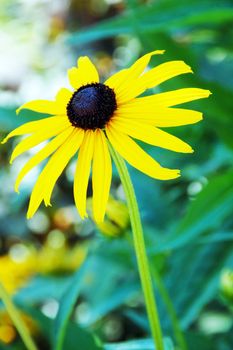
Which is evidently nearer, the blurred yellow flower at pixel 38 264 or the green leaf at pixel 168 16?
the green leaf at pixel 168 16

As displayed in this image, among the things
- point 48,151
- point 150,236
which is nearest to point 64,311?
point 48,151

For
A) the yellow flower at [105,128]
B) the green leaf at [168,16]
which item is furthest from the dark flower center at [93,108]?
the green leaf at [168,16]

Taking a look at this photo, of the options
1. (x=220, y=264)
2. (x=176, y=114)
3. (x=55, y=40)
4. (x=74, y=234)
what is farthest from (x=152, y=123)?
(x=55, y=40)

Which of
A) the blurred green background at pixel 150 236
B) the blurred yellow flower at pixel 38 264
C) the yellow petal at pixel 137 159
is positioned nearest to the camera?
the yellow petal at pixel 137 159

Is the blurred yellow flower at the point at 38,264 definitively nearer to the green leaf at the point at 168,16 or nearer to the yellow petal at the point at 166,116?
the green leaf at the point at 168,16

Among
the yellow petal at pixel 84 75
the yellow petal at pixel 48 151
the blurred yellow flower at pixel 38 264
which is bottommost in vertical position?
the blurred yellow flower at pixel 38 264

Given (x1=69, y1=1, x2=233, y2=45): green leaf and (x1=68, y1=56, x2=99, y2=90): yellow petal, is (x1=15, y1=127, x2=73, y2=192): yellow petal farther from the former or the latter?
(x1=69, y1=1, x2=233, y2=45): green leaf

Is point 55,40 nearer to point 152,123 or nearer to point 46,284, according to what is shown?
point 46,284

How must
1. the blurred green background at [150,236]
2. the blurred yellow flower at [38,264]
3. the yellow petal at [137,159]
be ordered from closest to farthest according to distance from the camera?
1. the yellow petal at [137,159]
2. the blurred green background at [150,236]
3. the blurred yellow flower at [38,264]
